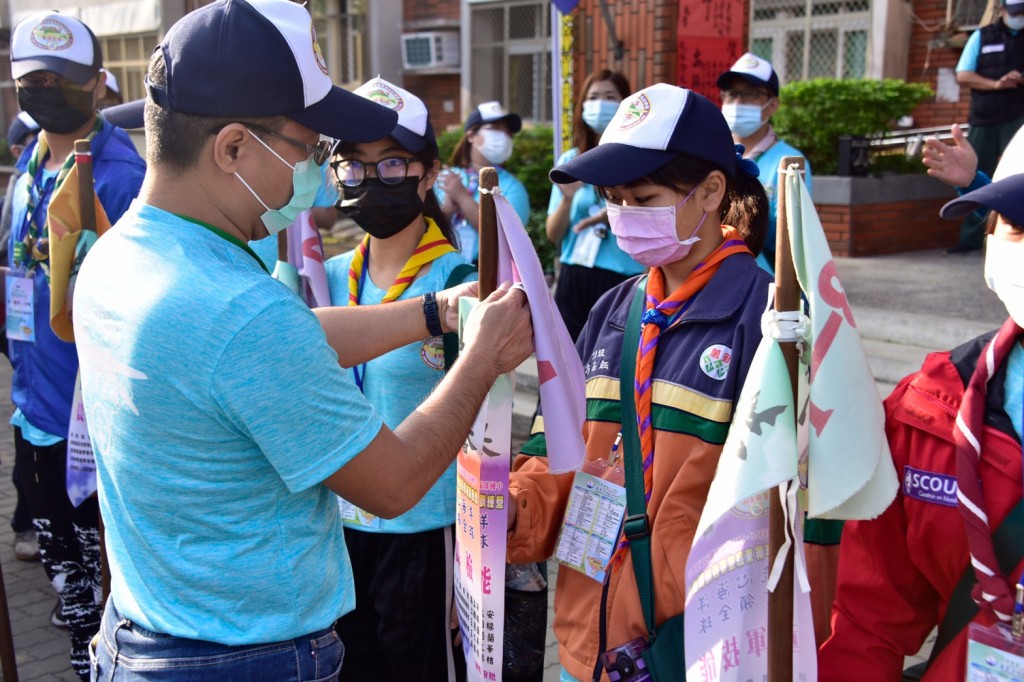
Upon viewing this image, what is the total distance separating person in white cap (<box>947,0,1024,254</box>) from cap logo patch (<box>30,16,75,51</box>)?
6957mm

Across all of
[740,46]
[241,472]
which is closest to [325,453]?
[241,472]

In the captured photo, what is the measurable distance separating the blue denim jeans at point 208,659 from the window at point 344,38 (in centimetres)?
1906

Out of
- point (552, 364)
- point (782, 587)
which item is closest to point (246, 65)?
point (552, 364)

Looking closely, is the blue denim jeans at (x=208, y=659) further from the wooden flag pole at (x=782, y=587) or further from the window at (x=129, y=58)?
Answer: the window at (x=129, y=58)

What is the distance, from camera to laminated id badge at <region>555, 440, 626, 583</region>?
2.43m

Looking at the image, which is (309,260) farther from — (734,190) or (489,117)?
(489,117)

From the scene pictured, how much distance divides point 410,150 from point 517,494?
1253mm

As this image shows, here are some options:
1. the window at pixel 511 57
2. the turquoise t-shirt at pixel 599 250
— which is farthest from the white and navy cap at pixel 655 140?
the window at pixel 511 57

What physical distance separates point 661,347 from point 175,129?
1.18m

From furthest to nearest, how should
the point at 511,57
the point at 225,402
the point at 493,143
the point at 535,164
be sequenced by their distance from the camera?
the point at 511,57, the point at 535,164, the point at 493,143, the point at 225,402

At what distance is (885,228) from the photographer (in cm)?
985

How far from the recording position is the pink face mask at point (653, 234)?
2566 millimetres

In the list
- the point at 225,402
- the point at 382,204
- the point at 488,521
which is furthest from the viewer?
the point at 382,204

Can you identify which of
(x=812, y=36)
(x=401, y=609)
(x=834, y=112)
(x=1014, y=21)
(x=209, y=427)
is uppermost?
(x=812, y=36)
